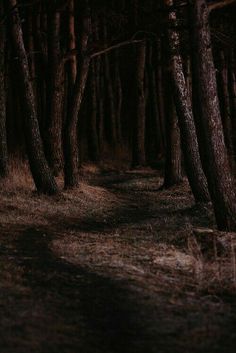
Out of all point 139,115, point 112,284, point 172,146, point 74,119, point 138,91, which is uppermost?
point 138,91

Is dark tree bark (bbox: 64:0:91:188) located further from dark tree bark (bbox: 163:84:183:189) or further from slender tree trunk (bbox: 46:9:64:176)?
dark tree bark (bbox: 163:84:183:189)

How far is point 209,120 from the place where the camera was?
11.4m

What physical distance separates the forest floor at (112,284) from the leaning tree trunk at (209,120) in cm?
80

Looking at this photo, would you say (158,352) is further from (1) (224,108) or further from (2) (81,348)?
(1) (224,108)

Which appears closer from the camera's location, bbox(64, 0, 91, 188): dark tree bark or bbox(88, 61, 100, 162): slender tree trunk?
bbox(64, 0, 91, 188): dark tree bark

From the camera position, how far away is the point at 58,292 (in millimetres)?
8031

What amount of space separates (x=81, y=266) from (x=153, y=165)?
64.7 feet

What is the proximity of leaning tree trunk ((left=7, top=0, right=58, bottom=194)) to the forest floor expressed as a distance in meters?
2.10

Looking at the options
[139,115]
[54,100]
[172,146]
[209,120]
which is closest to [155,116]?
[139,115]

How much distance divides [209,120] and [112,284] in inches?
162

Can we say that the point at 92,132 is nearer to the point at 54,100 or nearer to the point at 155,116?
the point at 155,116

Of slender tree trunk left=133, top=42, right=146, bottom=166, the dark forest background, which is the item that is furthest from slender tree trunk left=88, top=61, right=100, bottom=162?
slender tree trunk left=133, top=42, right=146, bottom=166

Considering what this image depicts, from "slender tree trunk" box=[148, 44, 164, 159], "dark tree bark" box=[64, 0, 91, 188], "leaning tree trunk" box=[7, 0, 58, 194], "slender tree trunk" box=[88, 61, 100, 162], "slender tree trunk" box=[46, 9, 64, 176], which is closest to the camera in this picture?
"leaning tree trunk" box=[7, 0, 58, 194]

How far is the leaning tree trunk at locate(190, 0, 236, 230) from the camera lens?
1128 centimetres
